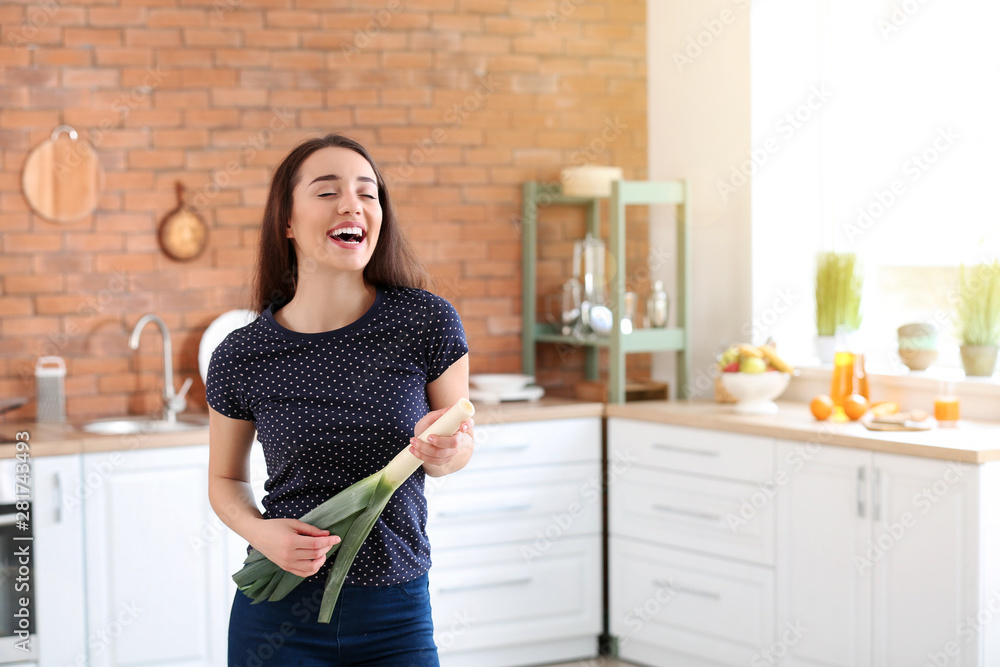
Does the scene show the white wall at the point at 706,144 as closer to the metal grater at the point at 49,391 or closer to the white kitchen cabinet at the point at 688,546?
the white kitchen cabinet at the point at 688,546

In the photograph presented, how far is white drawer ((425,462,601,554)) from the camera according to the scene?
3.57m

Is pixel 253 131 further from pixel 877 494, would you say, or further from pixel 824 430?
pixel 877 494

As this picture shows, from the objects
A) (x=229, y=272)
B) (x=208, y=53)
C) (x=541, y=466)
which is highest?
(x=208, y=53)

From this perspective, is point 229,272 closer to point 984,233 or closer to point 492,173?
point 492,173

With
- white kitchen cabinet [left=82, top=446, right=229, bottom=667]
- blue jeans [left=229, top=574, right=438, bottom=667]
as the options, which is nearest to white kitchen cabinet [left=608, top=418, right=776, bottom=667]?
white kitchen cabinet [left=82, top=446, right=229, bottom=667]

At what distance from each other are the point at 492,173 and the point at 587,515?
1.41 metres

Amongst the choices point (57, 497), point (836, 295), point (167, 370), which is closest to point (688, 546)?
point (836, 295)

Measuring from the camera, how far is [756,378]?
3529 mm

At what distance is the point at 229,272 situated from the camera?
3.88 metres

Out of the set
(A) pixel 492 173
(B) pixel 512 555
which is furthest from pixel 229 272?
(B) pixel 512 555

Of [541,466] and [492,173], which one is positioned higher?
[492,173]
